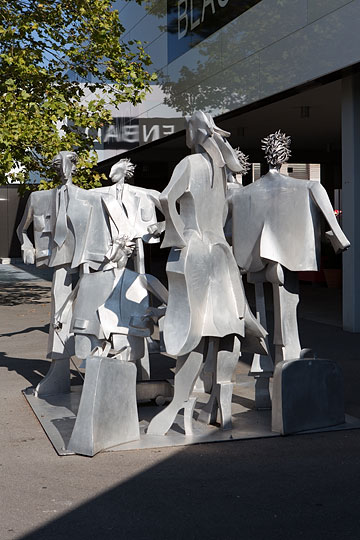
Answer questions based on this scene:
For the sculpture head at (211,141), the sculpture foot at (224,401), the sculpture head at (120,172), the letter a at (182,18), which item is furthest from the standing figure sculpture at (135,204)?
the letter a at (182,18)

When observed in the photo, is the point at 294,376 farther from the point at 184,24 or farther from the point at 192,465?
the point at 184,24

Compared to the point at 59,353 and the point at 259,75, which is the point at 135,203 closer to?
the point at 59,353

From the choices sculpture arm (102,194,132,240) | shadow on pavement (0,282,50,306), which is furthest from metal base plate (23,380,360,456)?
shadow on pavement (0,282,50,306)

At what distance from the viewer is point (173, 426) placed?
20.5 feet

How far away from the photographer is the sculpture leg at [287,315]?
264 inches

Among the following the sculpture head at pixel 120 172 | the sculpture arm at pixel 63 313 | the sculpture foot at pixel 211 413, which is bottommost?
the sculpture foot at pixel 211 413

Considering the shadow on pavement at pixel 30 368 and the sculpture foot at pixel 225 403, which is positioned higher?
the sculpture foot at pixel 225 403

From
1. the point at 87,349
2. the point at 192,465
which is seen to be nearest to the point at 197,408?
the point at 87,349

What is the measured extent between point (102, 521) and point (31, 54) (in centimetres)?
1277

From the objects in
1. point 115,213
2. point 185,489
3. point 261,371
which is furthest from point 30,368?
point 185,489

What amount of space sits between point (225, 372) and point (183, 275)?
92 centimetres

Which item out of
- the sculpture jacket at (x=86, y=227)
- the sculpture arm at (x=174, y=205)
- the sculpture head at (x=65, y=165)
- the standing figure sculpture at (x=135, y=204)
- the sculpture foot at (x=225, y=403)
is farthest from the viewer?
the standing figure sculpture at (x=135, y=204)

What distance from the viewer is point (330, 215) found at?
6.30m

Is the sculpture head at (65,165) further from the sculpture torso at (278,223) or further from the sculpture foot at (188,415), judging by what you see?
the sculpture foot at (188,415)
